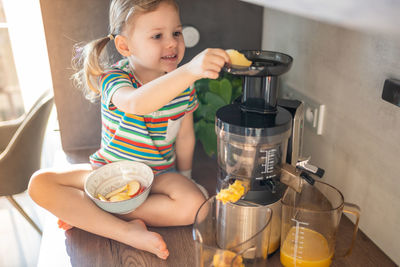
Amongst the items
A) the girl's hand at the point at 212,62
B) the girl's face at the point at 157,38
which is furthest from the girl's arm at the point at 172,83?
the girl's face at the point at 157,38

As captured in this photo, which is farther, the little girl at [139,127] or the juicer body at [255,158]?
the little girl at [139,127]

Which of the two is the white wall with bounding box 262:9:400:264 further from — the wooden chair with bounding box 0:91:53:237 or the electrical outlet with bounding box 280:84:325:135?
the wooden chair with bounding box 0:91:53:237

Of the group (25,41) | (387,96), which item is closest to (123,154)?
(387,96)

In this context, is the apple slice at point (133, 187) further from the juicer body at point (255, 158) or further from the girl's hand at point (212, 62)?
the girl's hand at point (212, 62)

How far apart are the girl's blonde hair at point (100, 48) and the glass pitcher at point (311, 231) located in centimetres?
53

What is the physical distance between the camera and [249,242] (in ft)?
1.95

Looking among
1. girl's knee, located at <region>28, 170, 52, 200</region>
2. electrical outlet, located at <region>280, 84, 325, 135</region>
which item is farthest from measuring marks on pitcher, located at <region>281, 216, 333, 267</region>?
girl's knee, located at <region>28, 170, 52, 200</region>

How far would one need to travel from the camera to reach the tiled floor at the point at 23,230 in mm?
1363

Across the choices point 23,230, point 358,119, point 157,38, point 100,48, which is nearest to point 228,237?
point 358,119

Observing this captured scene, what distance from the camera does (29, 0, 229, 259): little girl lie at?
804 millimetres

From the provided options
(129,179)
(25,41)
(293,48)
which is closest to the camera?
(129,179)

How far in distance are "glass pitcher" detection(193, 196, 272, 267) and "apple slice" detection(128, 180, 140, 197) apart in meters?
0.22

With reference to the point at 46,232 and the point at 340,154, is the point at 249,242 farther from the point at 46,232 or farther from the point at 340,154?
the point at 46,232

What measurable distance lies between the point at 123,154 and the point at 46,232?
268mm
